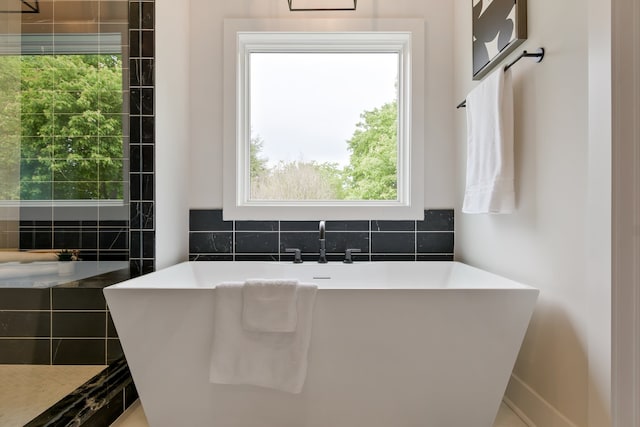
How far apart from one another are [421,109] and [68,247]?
7.54 ft

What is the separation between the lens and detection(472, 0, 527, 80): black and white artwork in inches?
67.3

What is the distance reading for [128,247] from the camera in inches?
78.9

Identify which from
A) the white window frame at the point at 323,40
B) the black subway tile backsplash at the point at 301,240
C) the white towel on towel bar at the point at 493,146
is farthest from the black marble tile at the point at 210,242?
the white towel on towel bar at the point at 493,146

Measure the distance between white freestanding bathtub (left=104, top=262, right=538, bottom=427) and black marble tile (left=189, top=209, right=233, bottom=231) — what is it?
105cm

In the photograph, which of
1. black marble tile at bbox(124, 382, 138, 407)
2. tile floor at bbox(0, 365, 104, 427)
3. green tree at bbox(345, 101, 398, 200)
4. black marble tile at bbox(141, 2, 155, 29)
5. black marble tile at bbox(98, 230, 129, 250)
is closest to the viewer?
tile floor at bbox(0, 365, 104, 427)

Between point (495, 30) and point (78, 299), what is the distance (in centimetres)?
253

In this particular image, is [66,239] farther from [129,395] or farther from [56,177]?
[129,395]

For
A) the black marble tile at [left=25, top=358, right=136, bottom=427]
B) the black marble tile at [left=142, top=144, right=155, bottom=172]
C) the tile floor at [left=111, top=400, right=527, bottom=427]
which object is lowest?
the tile floor at [left=111, top=400, right=527, bottom=427]

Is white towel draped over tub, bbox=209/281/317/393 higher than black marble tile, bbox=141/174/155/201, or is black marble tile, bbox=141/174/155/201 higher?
black marble tile, bbox=141/174/155/201

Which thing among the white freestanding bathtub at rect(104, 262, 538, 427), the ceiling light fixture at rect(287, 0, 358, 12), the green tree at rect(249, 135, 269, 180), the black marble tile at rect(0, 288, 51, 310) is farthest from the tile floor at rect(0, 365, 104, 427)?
the ceiling light fixture at rect(287, 0, 358, 12)

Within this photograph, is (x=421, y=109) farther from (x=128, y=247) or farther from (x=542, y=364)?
(x=128, y=247)

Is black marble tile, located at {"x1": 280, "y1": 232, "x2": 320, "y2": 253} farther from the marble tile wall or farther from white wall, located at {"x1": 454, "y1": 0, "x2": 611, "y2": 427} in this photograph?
white wall, located at {"x1": 454, "y1": 0, "x2": 611, "y2": 427}

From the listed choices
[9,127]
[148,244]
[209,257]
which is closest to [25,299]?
[148,244]

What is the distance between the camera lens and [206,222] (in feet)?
8.46
